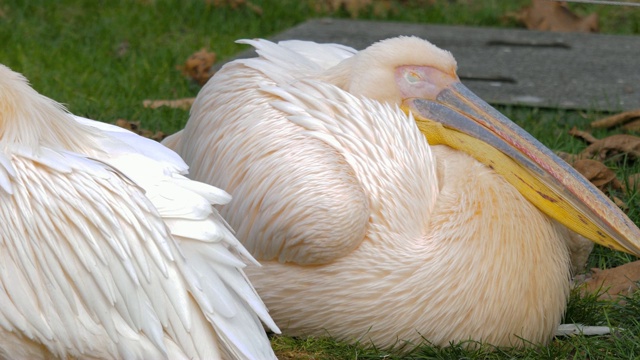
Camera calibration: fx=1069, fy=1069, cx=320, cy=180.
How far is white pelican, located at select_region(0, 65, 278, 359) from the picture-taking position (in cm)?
277

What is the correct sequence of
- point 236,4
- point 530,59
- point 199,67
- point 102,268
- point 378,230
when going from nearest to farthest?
point 102,268 → point 378,230 → point 199,67 → point 530,59 → point 236,4

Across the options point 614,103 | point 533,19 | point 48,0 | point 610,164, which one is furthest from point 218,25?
point 610,164

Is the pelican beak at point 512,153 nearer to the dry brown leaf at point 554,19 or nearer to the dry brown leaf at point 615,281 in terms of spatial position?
the dry brown leaf at point 615,281

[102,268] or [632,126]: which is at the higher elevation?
[102,268]

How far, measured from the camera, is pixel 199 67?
632 centimetres

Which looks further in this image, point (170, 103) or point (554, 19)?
point (554, 19)

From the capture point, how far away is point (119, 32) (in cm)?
719

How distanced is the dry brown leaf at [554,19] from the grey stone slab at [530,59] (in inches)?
14.7

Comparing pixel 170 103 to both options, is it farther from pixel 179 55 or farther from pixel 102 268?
pixel 102 268

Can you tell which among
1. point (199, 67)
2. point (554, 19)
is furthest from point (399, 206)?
point (554, 19)

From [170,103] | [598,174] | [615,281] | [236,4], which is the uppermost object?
[236,4]

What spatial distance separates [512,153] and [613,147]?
1522 mm

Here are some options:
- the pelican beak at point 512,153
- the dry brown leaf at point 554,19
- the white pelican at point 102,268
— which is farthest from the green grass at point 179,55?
the white pelican at point 102,268

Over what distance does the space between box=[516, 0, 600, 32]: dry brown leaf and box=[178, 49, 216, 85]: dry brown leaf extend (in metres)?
2.87
